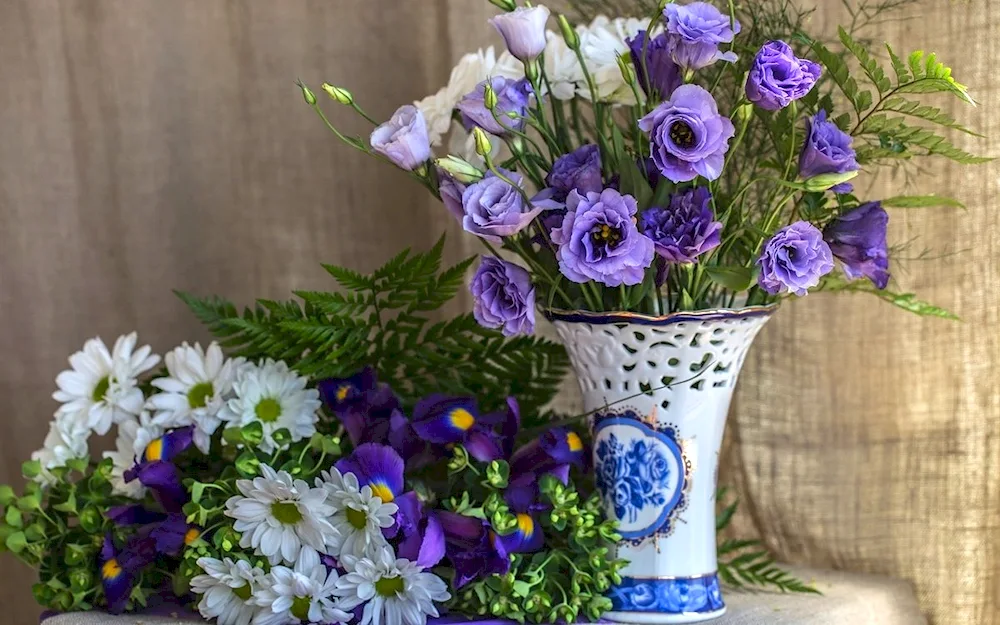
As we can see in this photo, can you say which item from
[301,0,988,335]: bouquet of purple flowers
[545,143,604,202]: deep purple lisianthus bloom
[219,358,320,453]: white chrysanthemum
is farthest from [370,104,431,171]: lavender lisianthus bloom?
[219,358,320,453]: white chrysanthemum

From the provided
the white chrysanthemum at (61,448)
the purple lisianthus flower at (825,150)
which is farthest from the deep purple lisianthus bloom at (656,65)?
the white chrysanthemum at (61,448)

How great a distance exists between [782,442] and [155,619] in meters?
0.64

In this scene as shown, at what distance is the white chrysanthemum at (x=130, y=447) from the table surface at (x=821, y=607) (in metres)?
0.11

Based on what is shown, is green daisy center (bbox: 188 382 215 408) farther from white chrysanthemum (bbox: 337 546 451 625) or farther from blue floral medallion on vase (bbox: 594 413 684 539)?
blue floral medallion on vase (bbox: 594 413 684 539)

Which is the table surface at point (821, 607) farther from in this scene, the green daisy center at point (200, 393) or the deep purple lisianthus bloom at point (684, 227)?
the deep purple lisianthus bloom at point (684, 227)

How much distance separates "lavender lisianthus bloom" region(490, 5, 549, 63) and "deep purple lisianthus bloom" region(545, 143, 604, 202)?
8 cm

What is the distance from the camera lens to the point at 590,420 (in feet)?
2.56

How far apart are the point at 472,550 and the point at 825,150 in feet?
1.28

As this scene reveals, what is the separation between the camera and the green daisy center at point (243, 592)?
683 millimetres

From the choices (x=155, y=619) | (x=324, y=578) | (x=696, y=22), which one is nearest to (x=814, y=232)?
(x=696, y=22)

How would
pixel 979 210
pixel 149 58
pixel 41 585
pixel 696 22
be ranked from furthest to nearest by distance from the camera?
1. pixel 149 58
2. pixel 979 210
3. pixel 41 585
4. pixel 696 22

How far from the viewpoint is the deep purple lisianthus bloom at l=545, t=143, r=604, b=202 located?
67 cm

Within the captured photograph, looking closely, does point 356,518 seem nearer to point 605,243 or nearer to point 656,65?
point 605,243

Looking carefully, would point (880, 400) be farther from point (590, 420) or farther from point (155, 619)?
point (155, 619)
